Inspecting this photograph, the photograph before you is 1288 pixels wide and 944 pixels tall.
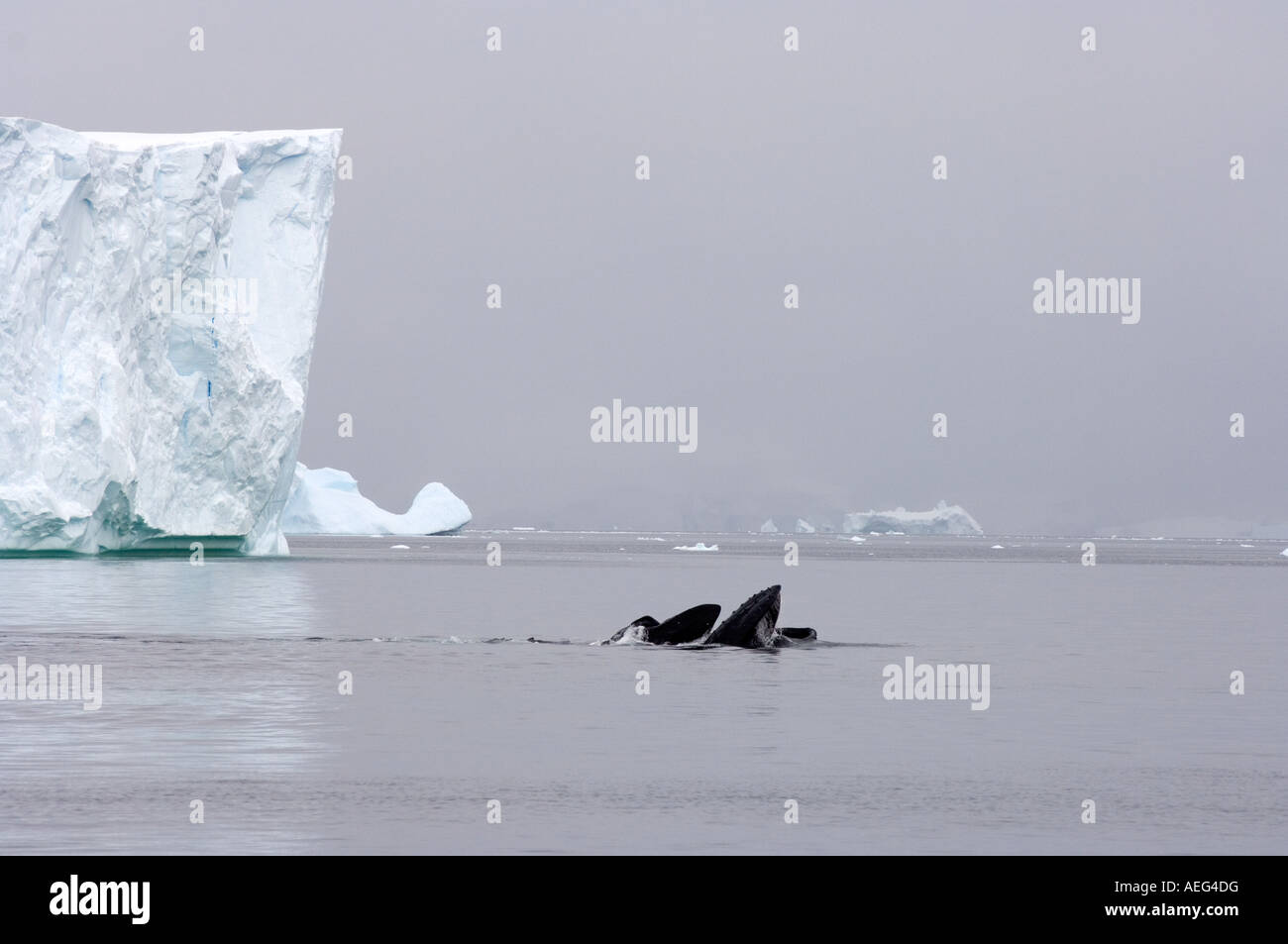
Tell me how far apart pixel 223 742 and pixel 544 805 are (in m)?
4.71

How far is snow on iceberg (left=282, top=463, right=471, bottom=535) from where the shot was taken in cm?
12206

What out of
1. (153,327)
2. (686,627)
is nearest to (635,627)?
(686,627)

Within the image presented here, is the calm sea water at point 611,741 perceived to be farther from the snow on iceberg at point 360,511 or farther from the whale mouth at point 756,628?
the snow on iceberg at point 360,511

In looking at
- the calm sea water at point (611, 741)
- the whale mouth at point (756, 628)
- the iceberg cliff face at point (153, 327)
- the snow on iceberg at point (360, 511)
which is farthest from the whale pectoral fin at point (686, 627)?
the snow on iceberg at point (360, 511)

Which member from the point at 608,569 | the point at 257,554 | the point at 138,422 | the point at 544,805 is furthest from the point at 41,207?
the point at 544,805

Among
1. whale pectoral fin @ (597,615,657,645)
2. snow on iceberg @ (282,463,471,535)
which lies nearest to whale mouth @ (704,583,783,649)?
whale pectoral fin @ (597,615,657,645)

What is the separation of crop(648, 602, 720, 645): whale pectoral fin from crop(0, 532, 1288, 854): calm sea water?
4.55 ft

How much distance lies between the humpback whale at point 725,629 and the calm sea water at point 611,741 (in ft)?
3.05

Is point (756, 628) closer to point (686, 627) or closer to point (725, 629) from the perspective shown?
point (725, 629)

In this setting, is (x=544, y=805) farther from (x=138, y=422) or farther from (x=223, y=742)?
(x=138, y=422)

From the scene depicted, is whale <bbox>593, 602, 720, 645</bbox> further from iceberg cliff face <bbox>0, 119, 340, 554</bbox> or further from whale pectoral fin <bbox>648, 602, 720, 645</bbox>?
iceberg cliff face <bbox>0, 119, 340, 554</bbox>

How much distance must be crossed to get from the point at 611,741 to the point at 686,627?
13.5 meters

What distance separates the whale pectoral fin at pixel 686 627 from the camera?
30531mm

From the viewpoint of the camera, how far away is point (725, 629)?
30719 millimetres
